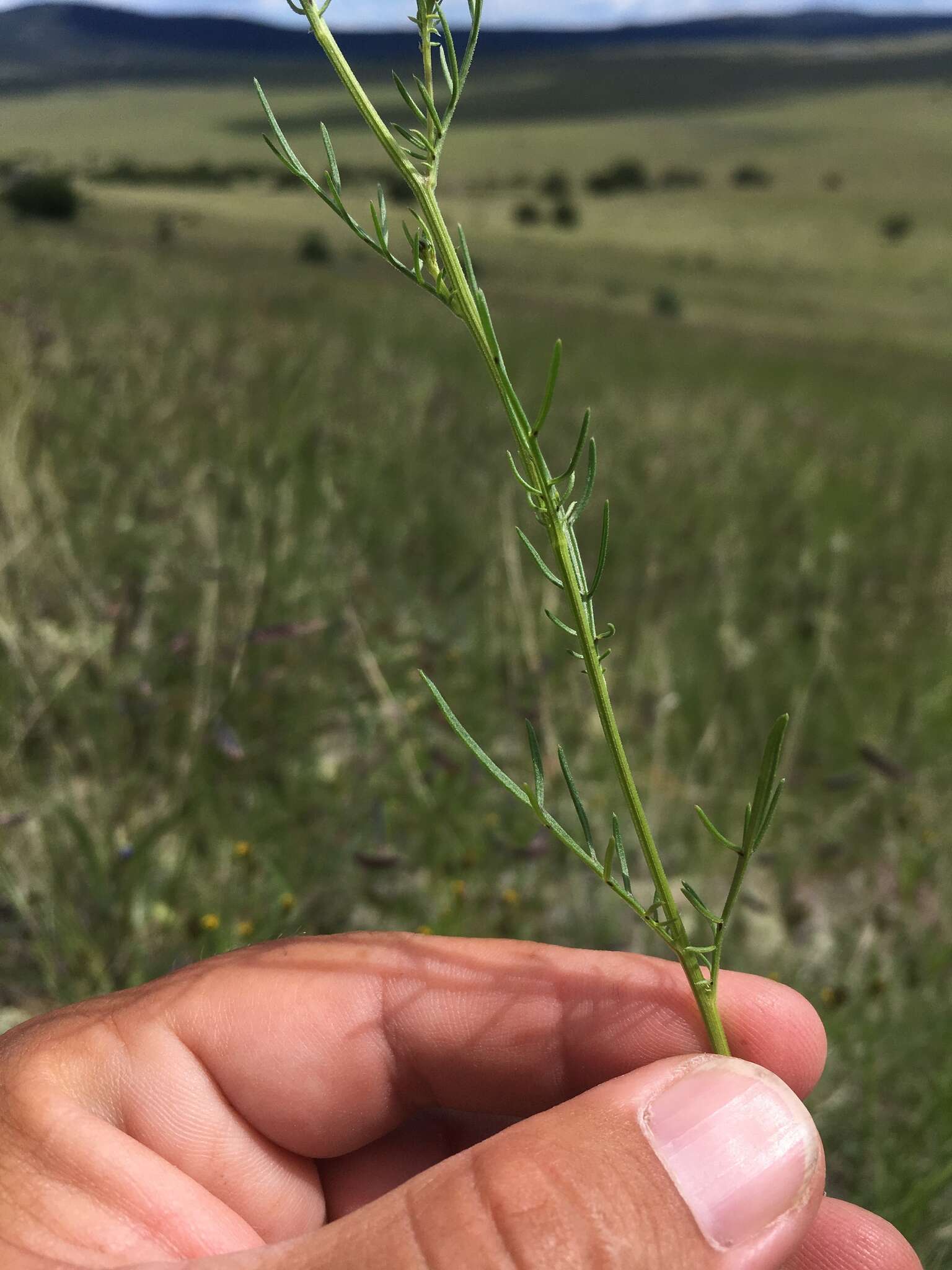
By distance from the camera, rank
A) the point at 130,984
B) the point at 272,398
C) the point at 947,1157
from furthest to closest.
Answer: the point at 272,398 < the point at 130,984 < the point at 947,1157

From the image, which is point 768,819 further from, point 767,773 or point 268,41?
point 268,41

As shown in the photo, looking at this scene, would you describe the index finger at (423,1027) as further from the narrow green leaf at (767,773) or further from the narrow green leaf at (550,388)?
the narrow green leaf at (550,388)

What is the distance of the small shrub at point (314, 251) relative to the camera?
1628cm

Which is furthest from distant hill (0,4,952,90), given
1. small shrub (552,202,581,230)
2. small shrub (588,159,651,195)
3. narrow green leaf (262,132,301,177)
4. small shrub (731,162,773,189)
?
small shrub (731,162,773,189)

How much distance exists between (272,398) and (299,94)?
2767 inches

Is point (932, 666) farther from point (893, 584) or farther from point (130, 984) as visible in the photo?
point (130, 984)

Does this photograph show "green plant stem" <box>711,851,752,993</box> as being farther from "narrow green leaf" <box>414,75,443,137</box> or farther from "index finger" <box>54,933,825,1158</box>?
"narrow green leaf" <box>414,75,443,137</box>

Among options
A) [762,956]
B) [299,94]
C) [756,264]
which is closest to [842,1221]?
[762,956]

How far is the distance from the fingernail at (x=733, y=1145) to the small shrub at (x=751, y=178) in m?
41.0

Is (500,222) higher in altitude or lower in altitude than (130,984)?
higher

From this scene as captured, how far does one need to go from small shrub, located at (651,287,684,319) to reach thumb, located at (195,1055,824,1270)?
18904 millimetres

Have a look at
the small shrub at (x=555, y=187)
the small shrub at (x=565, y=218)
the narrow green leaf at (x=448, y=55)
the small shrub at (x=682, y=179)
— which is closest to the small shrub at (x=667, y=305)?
the small shrub at (x=565, y=218)

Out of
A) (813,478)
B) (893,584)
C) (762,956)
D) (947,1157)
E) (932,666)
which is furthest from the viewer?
(813,478)

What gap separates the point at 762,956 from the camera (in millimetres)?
2176
